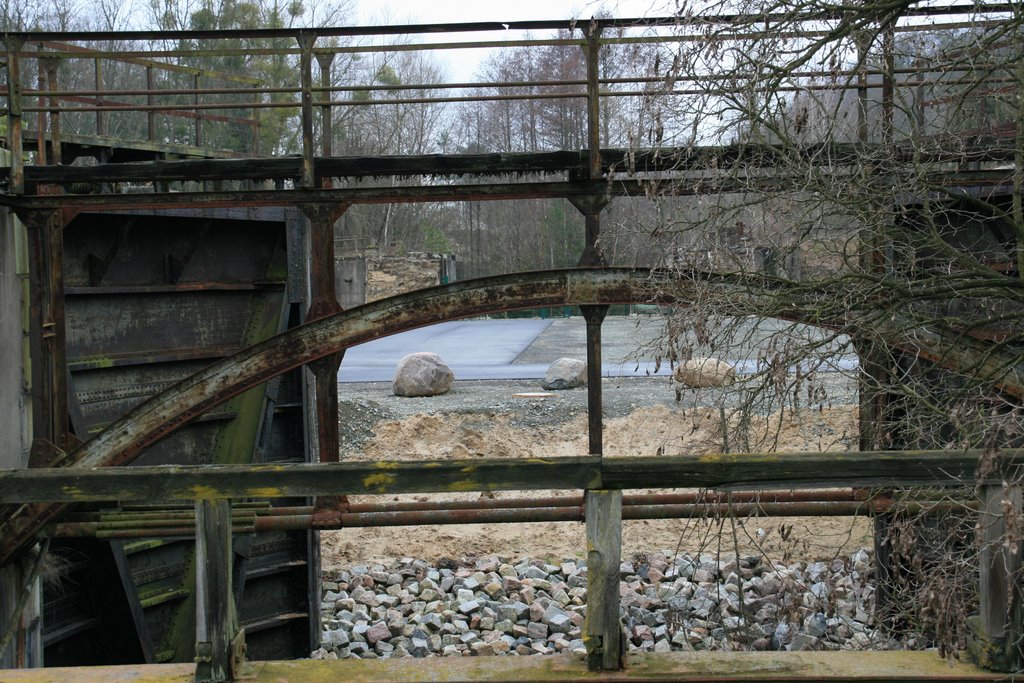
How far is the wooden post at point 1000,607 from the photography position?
331 cm

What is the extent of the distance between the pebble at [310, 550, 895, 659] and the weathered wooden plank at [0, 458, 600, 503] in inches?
304

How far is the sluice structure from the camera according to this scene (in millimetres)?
3344

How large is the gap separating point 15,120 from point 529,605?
8.46 m

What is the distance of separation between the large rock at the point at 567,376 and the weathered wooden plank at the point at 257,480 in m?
19.1

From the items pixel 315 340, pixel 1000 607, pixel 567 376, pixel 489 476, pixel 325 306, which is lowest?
pixel 567 376

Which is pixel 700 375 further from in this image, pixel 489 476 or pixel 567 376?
pixel 567 376

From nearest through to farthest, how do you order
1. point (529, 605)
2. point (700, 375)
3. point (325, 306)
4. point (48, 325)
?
1. point (700, 375)
2. point (325, 306)
3. point (48, 325)
4. point (529, 605)

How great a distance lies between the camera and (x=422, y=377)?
73.1 ft

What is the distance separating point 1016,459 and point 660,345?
2.07m

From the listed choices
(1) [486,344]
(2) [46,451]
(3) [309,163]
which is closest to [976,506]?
(3) [309,163]

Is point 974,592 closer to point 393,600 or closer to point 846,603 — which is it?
point 846,603

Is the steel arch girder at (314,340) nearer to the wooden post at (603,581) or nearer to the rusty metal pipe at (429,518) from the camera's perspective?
the rusty metal pipe at (429,518)

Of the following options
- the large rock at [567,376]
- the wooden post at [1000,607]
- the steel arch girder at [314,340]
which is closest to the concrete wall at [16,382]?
the steel arch girder at [314,340]

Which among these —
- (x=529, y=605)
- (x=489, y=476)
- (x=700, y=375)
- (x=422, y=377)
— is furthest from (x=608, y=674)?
(x=422, y=377)
